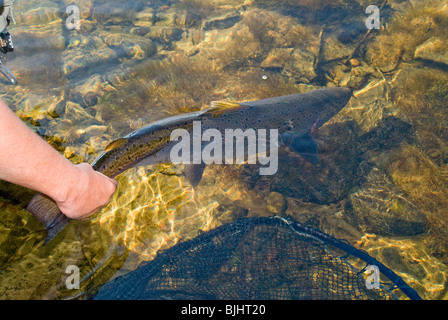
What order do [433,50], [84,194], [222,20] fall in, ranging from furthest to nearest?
[222,20] < [433,50] < [84,194]

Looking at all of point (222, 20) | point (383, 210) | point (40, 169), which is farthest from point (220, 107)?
point (222, 20)

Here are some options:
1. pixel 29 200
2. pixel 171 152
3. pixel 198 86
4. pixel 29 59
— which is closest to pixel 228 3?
pixel 198 86

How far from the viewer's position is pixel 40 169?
2.24m

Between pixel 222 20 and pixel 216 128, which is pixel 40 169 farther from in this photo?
pixel 222 20

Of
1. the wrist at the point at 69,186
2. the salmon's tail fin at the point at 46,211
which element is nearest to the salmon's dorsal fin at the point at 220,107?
the wrist at the point at 69,186

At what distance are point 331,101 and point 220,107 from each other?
2662 millimetres

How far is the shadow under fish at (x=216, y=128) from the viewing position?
3295 mm

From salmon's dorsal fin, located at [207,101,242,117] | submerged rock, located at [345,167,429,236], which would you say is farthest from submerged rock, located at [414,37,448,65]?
salmon's dorsal fin, located at [207,101,242,117]

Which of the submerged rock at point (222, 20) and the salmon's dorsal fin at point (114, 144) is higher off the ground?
the submerged rock at point (222, 20)

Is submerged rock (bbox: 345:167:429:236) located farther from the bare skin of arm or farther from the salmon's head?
the bare skin of arm

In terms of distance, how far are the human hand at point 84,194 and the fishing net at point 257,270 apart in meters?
1.26

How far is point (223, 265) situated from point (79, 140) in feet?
14.1

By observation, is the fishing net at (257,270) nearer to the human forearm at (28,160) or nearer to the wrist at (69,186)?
the wrist at (69,186)

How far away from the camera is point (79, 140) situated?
5.73m
